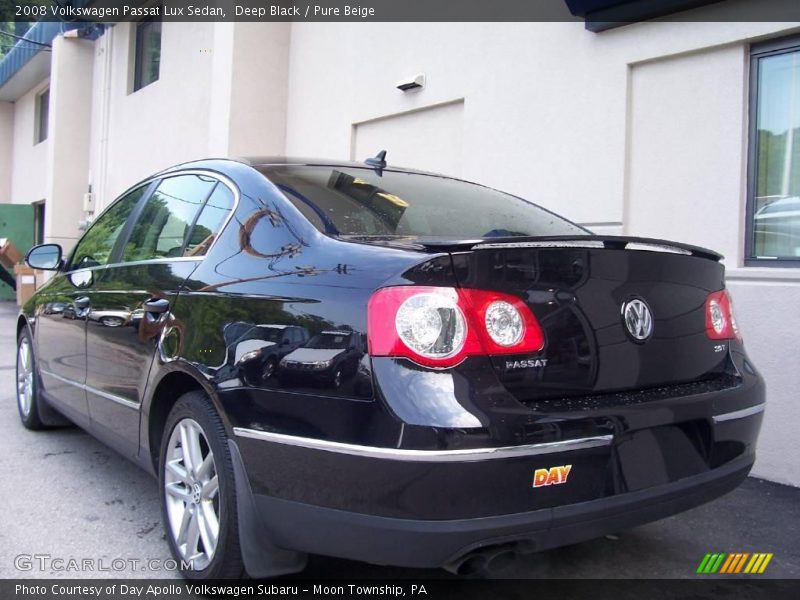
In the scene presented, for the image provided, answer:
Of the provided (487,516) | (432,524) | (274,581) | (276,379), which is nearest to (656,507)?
(487,516)

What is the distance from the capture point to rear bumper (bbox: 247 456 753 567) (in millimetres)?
1932

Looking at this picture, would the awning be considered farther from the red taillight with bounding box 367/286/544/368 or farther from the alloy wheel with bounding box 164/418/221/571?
the alloy wheel with bounding box 164/418/221/571

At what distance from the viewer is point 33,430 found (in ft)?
16.4

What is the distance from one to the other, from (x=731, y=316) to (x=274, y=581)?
78.5 inches

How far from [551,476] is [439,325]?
520mm

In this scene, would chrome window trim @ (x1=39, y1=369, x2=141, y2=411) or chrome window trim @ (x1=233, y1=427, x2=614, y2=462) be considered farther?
chrome window trim @ (x1=39, y1=369, x2=141, y2=411)

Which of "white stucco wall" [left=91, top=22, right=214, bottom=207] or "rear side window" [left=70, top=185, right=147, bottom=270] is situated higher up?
"white stucco wall" [left=91, top=22, right=214, bottom=207]

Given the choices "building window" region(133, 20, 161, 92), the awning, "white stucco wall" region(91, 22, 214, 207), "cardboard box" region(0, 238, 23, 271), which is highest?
"building window" region(133, 20, 161, 92)

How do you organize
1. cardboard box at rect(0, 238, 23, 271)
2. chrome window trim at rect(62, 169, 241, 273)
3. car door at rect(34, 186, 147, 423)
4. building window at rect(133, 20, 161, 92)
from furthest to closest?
1. cardboard box at rect(0, 238, 23, 271)
2. building window at rect(133, 20, 161, 92)
3. car door at rect(34, 186, 147, 423)
4. chrome window trim at rect(62, 169, 241, 273)

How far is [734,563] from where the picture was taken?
10.2 feet

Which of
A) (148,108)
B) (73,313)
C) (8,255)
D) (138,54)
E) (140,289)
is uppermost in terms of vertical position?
(138,54)


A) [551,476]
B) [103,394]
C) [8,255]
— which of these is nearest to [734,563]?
[551,476]

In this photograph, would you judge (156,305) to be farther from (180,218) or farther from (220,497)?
(220,497)

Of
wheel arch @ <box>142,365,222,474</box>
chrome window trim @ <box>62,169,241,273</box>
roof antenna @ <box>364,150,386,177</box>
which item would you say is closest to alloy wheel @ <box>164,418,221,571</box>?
wheel arch @ <box>142,365,222,474</box>
